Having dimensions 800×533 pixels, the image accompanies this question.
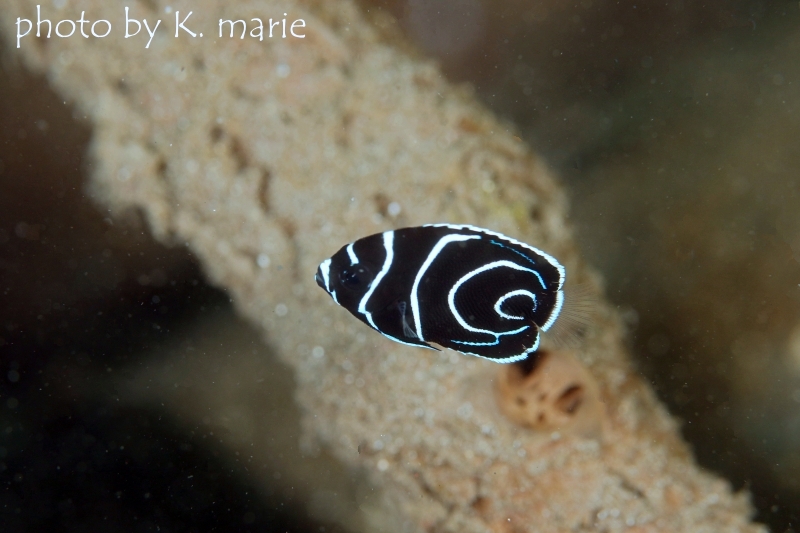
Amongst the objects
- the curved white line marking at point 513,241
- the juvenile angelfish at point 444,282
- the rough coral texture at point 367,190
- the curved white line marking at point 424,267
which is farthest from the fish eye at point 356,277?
the rough coral texture at point 367,190

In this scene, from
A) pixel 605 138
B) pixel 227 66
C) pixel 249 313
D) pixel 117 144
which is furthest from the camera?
pixel 249 313

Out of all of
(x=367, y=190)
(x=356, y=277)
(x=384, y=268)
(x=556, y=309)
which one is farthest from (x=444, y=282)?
(x=367, y=190)

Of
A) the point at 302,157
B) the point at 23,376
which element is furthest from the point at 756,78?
the point at 23,376

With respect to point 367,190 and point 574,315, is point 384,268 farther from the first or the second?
point 367,190

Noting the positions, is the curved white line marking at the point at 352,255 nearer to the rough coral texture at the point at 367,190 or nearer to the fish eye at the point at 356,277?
the fish eye at the point at 356,277

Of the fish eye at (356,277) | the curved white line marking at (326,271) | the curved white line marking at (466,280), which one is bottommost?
the curved white line marking at (326,271)

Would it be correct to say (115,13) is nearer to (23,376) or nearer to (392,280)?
(392,280)
